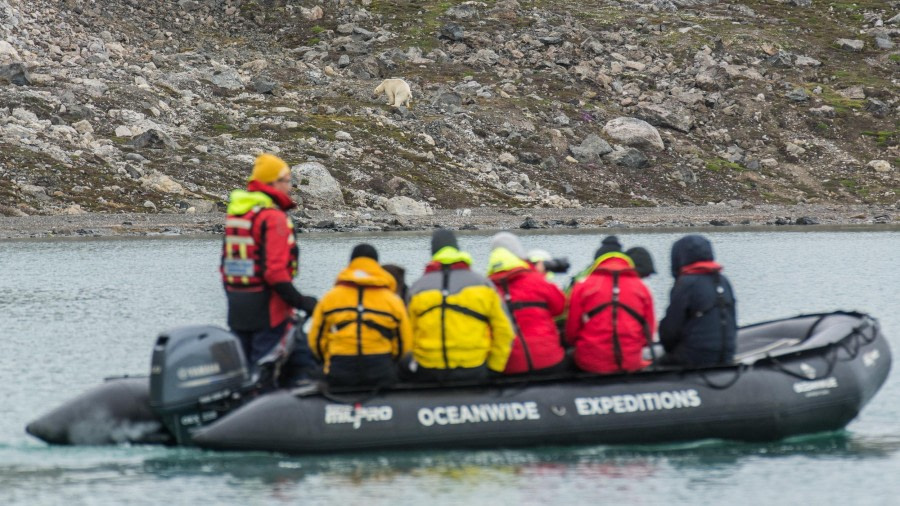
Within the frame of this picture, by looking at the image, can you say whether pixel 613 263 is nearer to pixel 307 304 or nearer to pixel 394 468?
pixel 394 468

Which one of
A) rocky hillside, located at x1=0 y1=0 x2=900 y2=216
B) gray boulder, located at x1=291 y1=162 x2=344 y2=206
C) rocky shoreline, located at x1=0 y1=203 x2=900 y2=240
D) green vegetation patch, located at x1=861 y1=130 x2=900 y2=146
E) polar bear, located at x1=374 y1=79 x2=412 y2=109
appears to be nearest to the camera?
rocky shoreline, located at x1=0 y1=203 x2=900 y2=240

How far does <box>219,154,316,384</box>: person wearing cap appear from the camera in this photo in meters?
13.9

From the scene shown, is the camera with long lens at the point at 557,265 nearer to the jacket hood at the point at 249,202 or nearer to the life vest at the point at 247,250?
the life vest at the point at 247,250

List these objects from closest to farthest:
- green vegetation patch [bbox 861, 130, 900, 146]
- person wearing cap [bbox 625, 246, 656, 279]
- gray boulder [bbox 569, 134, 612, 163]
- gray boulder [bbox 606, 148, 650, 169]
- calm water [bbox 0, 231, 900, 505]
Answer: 1. calm water [bbox 0, 231, 900, 505]
2. person wearing cap [bbox 625, 246, 656, 279]
3. gray boulder [bbox 569, 134, 612, 163]
4. gray boulder [bbox 606, 148, 650, 169]
5. green vegetation patch [bbox 861, 130, 900, 146]

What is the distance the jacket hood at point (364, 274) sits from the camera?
13.5 m

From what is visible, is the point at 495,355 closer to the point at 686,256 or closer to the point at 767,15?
the point at 686,256

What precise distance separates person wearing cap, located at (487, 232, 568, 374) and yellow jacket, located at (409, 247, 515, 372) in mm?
365

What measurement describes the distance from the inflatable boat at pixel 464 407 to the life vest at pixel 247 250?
62 cm

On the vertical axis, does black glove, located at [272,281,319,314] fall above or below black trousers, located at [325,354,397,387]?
above

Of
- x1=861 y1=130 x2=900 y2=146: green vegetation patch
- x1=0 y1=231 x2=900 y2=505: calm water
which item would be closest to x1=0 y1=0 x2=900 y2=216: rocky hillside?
x1=861 y1=130 x2=900 y2=146: green vegetation patch

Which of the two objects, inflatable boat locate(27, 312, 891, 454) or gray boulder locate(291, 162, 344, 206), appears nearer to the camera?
inflatable boat locate(27, 312, 891, 454)

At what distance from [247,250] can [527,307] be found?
3009 mm

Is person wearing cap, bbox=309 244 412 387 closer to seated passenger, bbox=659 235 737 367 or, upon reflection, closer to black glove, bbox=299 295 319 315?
black glove, bbox=299 295 319 315

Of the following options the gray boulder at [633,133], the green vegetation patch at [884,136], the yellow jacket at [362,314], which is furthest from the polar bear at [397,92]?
the yellow jacket at [362,314]
